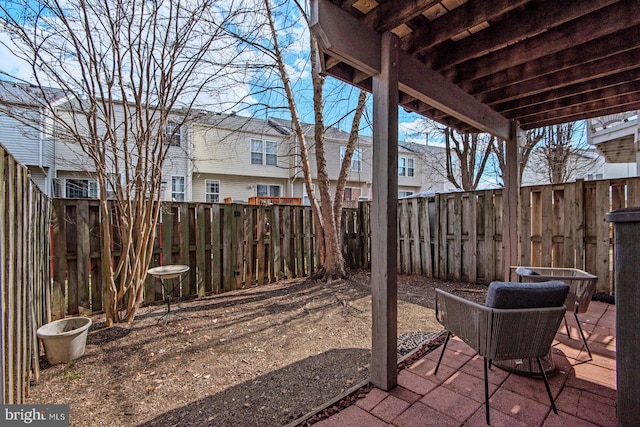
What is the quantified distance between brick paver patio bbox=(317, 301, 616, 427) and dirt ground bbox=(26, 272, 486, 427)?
37cm

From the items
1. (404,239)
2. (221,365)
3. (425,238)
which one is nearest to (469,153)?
(404,239)

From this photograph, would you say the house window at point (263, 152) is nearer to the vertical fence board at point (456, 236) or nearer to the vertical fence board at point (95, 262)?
the vertical fence board at point (456, 236)

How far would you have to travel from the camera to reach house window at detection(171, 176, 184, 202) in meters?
12.0

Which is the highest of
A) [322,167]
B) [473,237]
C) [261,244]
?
[322,167]

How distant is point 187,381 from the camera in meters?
2.38

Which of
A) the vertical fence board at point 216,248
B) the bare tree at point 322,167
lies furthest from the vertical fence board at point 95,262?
the bare tree at point 322,167

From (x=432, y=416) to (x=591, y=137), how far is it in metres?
8.29

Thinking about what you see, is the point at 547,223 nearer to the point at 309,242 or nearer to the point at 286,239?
the point at 309,242

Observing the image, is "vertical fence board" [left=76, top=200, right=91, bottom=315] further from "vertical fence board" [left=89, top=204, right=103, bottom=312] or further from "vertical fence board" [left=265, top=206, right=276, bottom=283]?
"vertical fence board" [left=265, top=206, right=276, bottom=283]

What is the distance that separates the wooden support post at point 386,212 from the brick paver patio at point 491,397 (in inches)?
8.8

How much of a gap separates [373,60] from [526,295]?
1818 millimetres

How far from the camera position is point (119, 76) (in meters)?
3.42

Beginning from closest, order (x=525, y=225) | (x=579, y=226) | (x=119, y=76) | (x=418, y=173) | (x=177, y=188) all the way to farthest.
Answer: (x=119, y=76), (x=579, y=226), (x=525, y=225), (x=177, y=188), (x=418, y=173)

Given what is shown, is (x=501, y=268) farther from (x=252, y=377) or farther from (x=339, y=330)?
(x=252, y=377)
